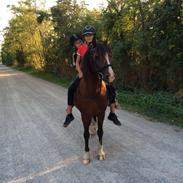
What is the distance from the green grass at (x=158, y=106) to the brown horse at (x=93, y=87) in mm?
3534

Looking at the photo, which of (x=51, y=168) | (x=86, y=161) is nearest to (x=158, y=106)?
(x=86, y=161)

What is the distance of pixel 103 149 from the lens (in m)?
6.95

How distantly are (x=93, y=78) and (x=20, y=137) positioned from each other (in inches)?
132

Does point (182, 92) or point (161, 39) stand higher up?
point (161, 39)

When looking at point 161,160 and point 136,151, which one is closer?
point 161,160

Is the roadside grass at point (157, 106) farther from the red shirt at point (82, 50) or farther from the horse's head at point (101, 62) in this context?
the horse's head at point (101, 62)

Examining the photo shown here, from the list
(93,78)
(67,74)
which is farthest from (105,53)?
(67,74)

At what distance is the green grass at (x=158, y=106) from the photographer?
9.98m

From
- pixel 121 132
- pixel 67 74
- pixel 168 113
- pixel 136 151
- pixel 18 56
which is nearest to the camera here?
pixel 136 151

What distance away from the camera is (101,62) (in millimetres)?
5465

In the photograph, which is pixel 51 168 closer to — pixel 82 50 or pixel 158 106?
pixel 82 50

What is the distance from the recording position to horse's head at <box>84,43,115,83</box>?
533cm

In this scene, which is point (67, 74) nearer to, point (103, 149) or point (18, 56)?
point (103, 149)

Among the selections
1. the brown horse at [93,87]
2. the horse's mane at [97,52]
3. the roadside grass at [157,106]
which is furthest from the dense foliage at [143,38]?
the horse's mane at [97,52]
